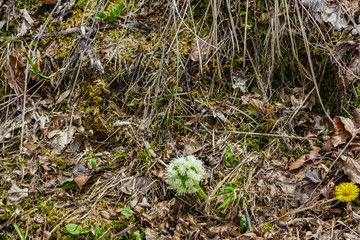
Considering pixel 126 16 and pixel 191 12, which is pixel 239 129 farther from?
pixel 126 16

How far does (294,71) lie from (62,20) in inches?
67.4

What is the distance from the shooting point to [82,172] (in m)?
1.97

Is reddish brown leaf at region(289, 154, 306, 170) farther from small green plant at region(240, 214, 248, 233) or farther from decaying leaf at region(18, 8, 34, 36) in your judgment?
decaying leaf at region(18, 8, 34, 36)

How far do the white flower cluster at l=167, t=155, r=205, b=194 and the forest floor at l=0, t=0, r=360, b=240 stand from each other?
148mm

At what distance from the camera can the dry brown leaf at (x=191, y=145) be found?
1.97 m

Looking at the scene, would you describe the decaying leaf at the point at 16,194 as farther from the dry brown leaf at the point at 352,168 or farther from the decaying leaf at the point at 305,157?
the dry brown leaf at the point at 352,168

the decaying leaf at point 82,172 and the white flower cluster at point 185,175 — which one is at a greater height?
the white flower cluster at point 185,175

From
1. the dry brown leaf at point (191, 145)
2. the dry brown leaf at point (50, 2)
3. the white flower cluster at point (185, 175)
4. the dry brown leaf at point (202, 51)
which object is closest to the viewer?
the white flower cluster at point (185, 175)

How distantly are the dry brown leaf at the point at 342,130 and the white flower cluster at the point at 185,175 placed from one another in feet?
2.80

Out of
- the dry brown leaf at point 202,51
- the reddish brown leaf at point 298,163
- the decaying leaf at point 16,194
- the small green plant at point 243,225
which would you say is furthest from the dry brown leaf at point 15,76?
the reddish brown leaf at point 298,163

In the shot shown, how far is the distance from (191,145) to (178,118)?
0.21m

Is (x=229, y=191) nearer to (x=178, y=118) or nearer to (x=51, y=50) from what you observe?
(x=178, y=118)

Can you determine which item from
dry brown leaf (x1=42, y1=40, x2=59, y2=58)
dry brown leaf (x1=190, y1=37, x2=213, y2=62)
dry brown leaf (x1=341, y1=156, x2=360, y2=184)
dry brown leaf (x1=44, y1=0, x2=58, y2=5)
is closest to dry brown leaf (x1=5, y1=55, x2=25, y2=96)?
dry brown leaf (x1=42, y1=40, x2=59, y2=58)

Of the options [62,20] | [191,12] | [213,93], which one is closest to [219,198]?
[213,93]
